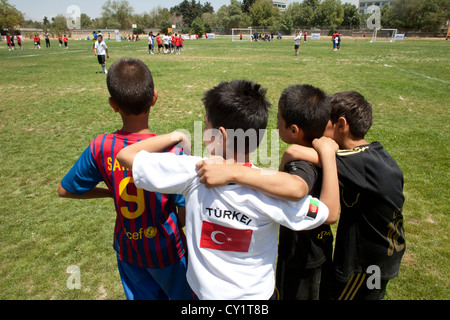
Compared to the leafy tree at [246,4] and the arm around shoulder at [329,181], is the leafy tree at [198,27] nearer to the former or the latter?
the leafy tree at [246,4]

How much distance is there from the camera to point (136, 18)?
348ft

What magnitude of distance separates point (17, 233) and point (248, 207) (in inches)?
149

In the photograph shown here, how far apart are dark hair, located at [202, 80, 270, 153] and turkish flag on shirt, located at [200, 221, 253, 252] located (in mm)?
398

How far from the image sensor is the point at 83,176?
1.73 m

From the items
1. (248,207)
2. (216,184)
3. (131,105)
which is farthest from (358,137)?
(131,105)

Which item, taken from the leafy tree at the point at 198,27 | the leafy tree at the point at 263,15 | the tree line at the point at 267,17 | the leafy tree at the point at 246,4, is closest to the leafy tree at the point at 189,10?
the tree line at the point at 267,17

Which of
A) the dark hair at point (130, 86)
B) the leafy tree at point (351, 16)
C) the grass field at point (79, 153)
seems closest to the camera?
the dark hair at point (130, 86)

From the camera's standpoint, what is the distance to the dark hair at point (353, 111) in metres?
1.80

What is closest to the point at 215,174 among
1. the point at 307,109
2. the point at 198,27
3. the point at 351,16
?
the point at 307,109

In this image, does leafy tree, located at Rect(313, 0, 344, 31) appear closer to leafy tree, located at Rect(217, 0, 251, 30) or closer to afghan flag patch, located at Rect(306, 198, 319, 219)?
leafy tree, located at Rect(217, 0, 251, 30)

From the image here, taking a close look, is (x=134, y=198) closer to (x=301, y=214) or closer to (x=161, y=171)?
(x=161, y=171)

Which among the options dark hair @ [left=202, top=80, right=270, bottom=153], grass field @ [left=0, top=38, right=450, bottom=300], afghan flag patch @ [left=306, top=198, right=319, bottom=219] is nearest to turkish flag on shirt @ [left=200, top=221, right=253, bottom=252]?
afghan flag patch @ [left=306, top=198, right=319, bottom=219]

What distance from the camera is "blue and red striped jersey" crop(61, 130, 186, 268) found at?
1650 mm

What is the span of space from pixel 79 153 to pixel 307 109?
18.3ft
